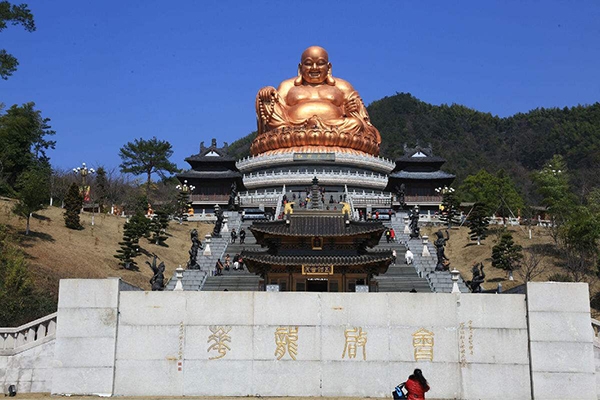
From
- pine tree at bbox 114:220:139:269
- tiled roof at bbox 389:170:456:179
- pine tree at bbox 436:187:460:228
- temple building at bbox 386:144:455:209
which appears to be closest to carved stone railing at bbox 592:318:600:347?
pine tree at bbox 114:220:139:269

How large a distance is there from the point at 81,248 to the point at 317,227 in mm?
13475

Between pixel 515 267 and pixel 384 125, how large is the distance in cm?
8512

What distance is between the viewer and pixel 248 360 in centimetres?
1388

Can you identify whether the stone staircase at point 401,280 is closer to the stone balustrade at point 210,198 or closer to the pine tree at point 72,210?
the pine tree at point 72,210

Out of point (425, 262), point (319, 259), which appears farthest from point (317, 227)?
point (425, 262)

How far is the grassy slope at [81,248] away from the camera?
25984 mm

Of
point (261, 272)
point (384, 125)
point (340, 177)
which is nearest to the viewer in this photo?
point (261, 272)

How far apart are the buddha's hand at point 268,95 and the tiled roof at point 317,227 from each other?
26923 millimetres

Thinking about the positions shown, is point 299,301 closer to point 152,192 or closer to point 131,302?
point 131,302

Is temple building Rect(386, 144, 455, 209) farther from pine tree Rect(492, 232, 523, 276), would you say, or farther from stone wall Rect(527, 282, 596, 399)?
stone wall Rect(527, 282, 596, 399)

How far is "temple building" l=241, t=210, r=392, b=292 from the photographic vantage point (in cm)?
2141

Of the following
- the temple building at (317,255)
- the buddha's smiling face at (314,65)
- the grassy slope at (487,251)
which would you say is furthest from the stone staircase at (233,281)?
the buddha's smiling face at (314,65)

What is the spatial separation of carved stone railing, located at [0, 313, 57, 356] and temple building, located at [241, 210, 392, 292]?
8.09 m

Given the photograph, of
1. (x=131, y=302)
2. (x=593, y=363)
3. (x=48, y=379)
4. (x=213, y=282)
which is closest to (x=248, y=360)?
(x=131, y=302)
